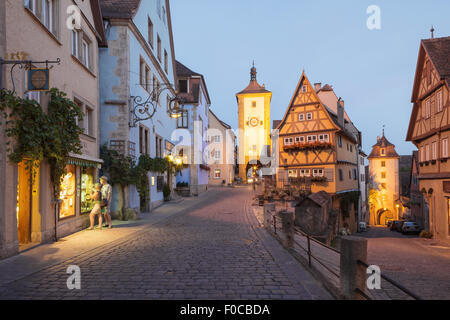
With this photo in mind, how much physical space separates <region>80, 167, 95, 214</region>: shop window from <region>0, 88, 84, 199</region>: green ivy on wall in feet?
7.59

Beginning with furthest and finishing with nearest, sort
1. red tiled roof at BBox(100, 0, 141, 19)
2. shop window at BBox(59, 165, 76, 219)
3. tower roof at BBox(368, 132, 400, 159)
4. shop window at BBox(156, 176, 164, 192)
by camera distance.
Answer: tower roof at BBox(368, 132, 400, 159), shop window at BBox(156, 176, 164, 192), red tiled roof at BBox(100, 0, 141, 19), shop window at BBox(59, 165, 76, 219)

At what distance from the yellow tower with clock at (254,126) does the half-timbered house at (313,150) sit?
23.5 m

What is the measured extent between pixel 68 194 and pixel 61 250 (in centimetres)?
311

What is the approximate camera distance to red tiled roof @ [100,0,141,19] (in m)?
14.4

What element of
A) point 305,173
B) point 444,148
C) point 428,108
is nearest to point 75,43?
point 444,148

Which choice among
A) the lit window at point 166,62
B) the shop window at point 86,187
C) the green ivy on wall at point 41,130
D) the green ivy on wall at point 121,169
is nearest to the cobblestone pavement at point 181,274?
the green ivy on wall at point 41,130

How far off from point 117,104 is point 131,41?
125 inches

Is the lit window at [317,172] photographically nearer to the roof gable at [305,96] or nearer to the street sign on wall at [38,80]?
the roof gable at [305,96]

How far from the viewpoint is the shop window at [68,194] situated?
10203 mm

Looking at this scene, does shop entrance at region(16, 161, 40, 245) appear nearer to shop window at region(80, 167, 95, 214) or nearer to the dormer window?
shop window at region(80, 167, 95, 214)

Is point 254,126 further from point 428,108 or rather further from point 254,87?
point 428,108

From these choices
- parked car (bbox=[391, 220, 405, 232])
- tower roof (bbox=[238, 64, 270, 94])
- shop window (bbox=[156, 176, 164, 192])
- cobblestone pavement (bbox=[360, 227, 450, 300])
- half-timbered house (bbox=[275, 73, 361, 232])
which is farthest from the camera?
tower roof (bbox=[238, 64, 270, 94])

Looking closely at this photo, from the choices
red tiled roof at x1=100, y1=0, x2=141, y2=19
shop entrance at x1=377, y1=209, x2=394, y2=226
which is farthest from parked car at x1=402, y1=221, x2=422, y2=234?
red tiled roof at x1=100, y1=0, x2=141, y2=19

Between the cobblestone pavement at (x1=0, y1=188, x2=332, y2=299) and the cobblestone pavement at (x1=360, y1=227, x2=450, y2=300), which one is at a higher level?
the cobblestone pavement at (x1=0, y1=188, x2=332, y2=299)
